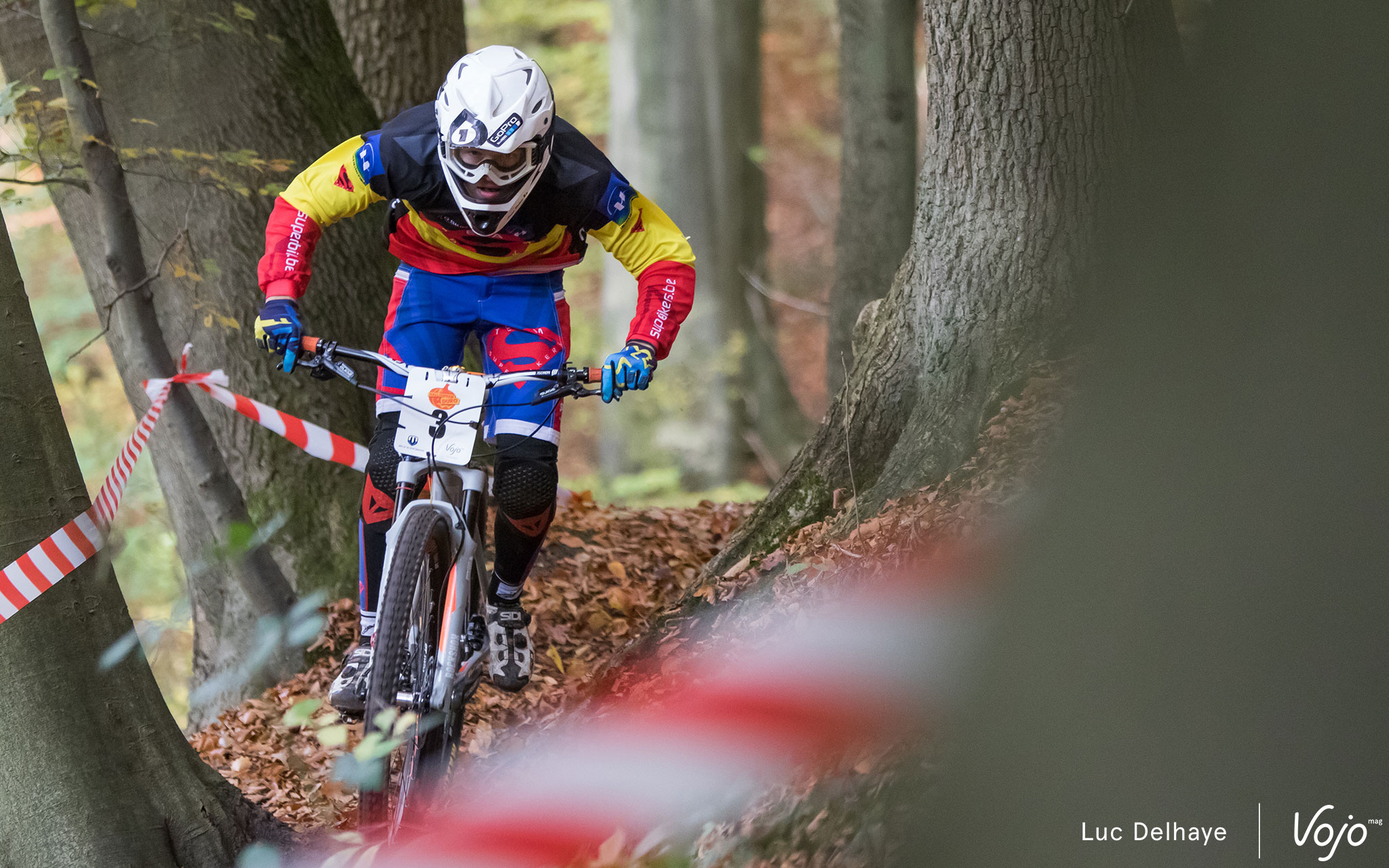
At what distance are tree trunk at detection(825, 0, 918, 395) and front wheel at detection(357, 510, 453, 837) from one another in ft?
15.9

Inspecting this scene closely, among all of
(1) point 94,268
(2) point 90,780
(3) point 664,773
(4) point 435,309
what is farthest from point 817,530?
(1) point 94,268

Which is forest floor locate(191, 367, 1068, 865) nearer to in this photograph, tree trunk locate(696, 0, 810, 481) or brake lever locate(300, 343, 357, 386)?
brake lever locate(300, 343, 357, 386)

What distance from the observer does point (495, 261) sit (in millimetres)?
4344

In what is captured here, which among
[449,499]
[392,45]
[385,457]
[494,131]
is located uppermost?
[392,45]

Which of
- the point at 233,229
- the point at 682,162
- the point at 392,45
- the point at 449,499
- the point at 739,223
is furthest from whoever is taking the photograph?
the point at 739,223

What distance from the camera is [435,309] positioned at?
441 centimetres

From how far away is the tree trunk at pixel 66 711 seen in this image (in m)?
3.36

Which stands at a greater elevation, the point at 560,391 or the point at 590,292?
the point at 560,391

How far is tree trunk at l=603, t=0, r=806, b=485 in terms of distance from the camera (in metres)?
13.2

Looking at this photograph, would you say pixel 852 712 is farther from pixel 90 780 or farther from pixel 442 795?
pixel 90 780

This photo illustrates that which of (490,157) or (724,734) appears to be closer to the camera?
(724,734)

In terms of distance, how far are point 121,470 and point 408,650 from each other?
1.83m

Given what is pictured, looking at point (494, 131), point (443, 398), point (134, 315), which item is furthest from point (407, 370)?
point (134, 315)

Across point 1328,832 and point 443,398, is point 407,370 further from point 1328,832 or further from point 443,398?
point 1328,832
